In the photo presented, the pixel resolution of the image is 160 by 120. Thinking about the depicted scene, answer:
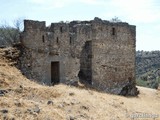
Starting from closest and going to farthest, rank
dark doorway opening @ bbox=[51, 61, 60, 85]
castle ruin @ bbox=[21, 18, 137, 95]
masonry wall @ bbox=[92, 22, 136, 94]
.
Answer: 1. castle ruin @ bbox=[21, 18, 137, 95]
2. dark doorway opening @ bbox=[51, 61, 60, 85]
3. masonry wall @ bbox=[92, 22, 136, 94]

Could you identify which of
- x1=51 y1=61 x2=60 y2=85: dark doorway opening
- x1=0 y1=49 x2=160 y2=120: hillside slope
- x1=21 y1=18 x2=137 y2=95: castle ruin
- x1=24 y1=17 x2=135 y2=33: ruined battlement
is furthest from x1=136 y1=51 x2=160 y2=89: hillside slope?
x1=0 y1=49 x2=160 y2=120: hillside slope

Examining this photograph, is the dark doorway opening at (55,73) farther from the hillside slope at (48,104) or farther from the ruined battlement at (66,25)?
the ruined battlement at (66,25)

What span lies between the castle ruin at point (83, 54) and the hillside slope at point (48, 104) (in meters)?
1.41

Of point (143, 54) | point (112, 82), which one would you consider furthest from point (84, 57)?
point (143, 54)

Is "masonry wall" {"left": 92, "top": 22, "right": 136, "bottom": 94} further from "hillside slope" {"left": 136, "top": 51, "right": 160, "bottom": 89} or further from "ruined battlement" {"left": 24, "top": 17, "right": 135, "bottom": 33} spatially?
"hillside slope" {"left": 136, "top": 51, "right": 160, "bottom": 89}

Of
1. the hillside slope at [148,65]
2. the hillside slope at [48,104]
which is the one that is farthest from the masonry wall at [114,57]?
the hillside slope at [148,65]

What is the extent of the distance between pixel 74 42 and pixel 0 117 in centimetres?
951

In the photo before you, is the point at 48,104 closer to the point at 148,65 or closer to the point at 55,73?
the point at 55,73

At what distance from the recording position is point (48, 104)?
1529cm

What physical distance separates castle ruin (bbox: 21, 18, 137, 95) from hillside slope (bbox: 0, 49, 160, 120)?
55.3 inches

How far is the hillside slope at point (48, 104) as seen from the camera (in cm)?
1405

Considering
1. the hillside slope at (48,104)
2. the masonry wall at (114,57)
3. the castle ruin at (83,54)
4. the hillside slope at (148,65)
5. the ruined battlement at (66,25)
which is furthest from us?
the hillside slope at (148,65)

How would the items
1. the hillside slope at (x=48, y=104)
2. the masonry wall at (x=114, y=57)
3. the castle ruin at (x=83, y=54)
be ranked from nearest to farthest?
the hillside slope at (x=48, y=104) < the castle ruin at (x=83, y=54) < the masonry wall at (x=114, y=57)

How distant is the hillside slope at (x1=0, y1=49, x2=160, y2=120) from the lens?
14.1 meters
